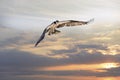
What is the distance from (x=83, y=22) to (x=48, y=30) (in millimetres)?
7450

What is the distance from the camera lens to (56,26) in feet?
125

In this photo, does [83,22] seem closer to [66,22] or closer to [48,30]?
[66,22]

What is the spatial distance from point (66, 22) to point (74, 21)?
167 cm

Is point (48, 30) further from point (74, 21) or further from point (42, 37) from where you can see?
point (74, 21)

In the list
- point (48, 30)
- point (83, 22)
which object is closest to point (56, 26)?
point (48, 30)

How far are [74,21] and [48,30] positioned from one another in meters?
5.74

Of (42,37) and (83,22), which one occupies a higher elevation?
(83,22)

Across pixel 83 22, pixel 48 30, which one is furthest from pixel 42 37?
pixel 83 22

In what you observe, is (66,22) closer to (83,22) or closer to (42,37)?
(83,22)

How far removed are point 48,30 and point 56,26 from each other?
2.00 metres

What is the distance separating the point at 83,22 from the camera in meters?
37.9

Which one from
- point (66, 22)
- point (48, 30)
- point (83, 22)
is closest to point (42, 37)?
point (48, 30)

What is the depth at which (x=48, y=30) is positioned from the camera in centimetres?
3894

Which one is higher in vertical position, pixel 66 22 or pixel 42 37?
pixel 66 22
